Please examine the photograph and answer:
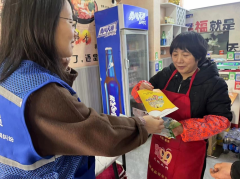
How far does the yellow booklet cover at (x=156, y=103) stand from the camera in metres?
1.03

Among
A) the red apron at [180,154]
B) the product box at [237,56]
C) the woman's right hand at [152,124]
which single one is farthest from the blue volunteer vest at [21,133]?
the product box at [237,56]

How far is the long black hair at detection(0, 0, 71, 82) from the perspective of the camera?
547 millimetres

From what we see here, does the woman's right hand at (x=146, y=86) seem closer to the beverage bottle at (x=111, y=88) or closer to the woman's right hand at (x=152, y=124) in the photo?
the woman's right hand at (x=152, y=124)

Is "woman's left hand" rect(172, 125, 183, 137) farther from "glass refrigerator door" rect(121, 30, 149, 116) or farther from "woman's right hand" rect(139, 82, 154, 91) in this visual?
"glass refrigerator door" rect(121, 30, 149, 116)

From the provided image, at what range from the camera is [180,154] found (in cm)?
117

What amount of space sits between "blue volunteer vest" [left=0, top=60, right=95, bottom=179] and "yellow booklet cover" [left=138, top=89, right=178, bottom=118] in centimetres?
61

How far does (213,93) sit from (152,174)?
0.77 meters

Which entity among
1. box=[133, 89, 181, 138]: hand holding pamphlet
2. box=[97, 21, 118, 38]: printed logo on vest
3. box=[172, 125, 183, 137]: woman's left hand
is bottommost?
box=[172, 125, 183, 137]: woman's left hand

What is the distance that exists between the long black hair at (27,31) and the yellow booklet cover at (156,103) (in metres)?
0.67

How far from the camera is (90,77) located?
2859mm

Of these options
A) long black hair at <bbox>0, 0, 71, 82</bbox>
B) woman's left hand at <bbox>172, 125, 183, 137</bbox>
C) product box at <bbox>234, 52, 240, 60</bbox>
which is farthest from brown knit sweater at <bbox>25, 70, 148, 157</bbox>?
product box at <bbox>234, 52, 240, 60</bbox>

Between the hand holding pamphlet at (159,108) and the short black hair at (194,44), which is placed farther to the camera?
the short black hair at (194,44)

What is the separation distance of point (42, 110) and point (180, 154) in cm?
100

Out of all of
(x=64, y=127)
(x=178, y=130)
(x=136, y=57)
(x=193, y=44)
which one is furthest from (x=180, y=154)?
(x=136, y=57)
